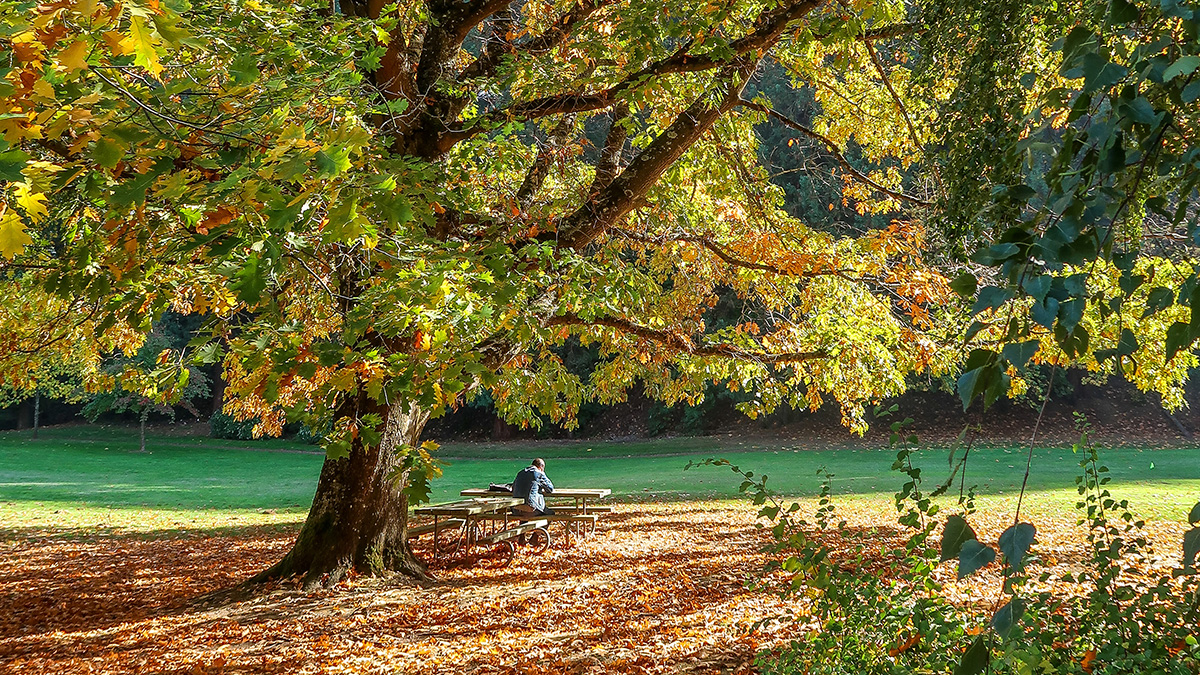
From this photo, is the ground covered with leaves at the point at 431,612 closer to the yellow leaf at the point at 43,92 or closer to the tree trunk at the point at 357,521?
the tree trunk at the point at 357,521

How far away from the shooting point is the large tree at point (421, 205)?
8.11 feet

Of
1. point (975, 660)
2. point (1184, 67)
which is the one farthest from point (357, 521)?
point (1184, 67)

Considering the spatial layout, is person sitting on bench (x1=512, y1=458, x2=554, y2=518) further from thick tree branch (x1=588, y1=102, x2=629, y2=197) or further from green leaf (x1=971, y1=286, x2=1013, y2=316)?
green leaf (x1=971, y1=286, x2=1013, y2=316)

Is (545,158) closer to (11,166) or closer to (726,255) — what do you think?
(726,255)

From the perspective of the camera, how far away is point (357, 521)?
8672mm

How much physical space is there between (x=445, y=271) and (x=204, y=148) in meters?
1.18

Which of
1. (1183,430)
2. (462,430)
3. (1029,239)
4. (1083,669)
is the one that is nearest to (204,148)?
(1029,239)

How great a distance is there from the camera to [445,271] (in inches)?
151

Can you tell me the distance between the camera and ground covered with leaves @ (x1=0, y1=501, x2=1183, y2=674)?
6180mm

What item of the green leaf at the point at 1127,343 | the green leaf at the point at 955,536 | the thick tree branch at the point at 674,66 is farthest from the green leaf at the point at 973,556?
the thick tree branch at the point at 674,66

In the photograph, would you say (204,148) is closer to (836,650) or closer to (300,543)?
(836,650)

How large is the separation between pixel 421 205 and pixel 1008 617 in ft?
13.8

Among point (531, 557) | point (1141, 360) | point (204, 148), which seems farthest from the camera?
point (531, 557)

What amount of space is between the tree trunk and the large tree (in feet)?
0.10
